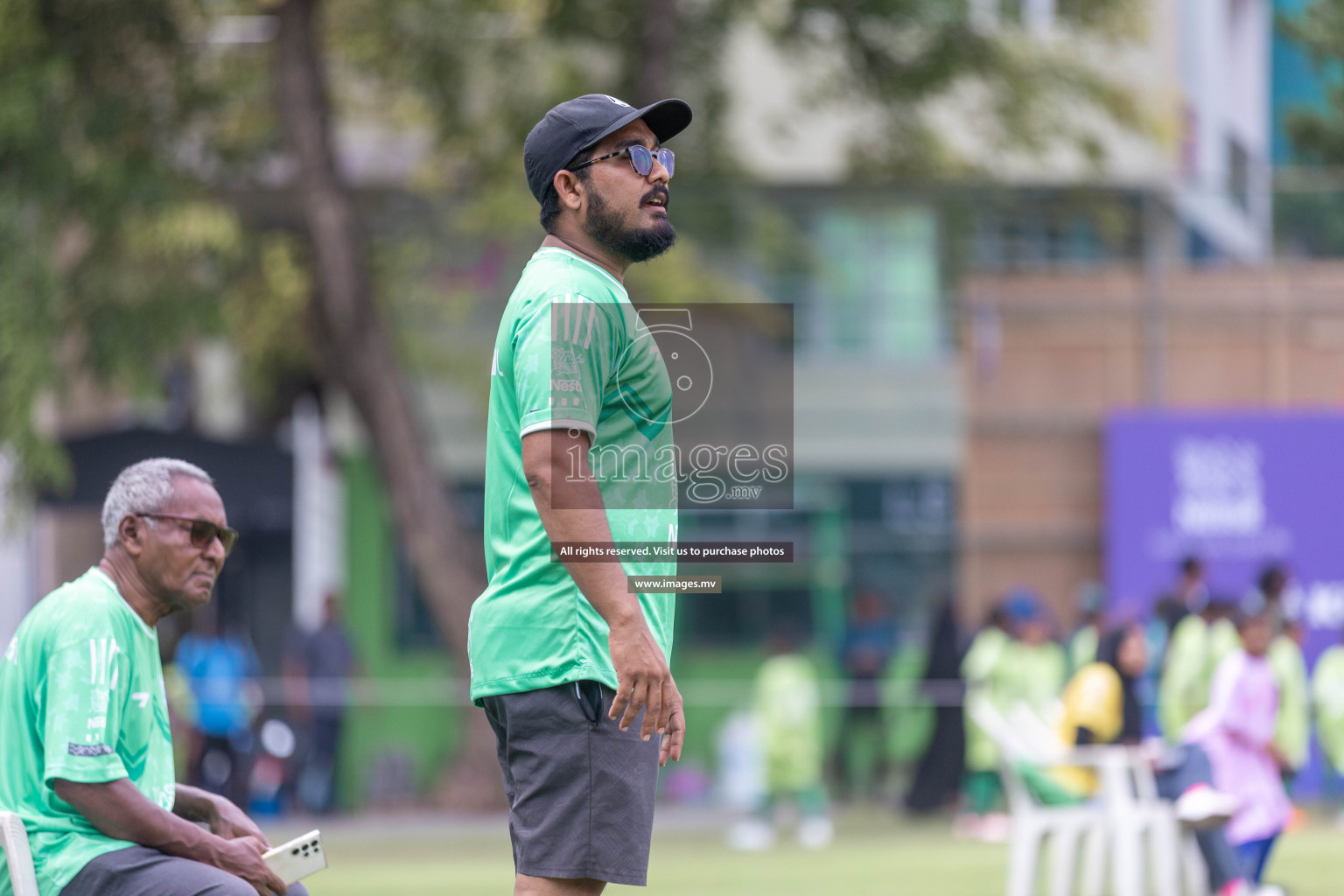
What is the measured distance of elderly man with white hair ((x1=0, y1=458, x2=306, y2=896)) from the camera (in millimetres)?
3840

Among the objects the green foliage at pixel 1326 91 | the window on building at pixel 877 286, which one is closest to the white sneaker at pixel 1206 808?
the window on building at pixel 877 286

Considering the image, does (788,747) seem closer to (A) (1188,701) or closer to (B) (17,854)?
(A) (1188,701)

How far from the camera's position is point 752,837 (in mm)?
13648

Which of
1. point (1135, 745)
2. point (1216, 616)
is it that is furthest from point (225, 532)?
point (1216, 616)

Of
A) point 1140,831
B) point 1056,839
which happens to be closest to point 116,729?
point 1140,831

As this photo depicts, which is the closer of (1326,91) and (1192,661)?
(1192,661)

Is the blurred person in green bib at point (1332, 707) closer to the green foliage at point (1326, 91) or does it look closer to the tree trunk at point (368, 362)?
the tree trunk at point (368, 362)

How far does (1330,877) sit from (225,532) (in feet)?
26.2

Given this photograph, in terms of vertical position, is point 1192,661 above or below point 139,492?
below

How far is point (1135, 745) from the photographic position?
9625 millimetres

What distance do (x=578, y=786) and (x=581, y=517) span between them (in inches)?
18.3

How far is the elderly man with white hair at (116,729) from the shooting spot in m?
3.84

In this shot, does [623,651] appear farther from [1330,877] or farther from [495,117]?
[495,117]

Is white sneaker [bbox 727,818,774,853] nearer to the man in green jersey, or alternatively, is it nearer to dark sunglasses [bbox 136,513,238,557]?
dark sunglasses [bbox 136,513,238,557]
